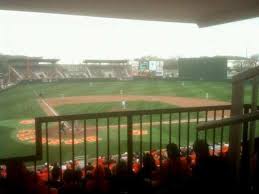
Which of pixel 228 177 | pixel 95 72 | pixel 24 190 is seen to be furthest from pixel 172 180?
pixel 95 72

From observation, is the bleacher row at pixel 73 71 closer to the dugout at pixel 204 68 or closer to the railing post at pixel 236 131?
the dugout at pixel 204 68

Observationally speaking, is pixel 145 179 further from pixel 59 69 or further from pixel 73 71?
pixel 73 71

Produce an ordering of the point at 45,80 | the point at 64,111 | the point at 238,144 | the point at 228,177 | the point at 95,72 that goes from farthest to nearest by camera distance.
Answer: the point at 95,72, the point at 45,80, the point at 64,111, the point at 228,177, the point at 238,144

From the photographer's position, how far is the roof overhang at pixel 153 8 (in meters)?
3.72

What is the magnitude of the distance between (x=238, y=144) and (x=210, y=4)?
7.75 feet

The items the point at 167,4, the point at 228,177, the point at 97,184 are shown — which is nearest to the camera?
the point at 228,177

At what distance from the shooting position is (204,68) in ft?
155

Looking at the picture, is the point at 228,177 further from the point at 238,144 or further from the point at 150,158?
the point at 150,158

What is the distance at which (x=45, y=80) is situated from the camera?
A: 43.2 m

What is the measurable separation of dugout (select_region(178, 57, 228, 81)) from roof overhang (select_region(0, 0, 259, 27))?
41.8 metres

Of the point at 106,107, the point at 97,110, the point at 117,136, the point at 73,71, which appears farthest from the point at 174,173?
the point at 73,71

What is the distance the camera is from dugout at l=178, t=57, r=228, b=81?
147 ft

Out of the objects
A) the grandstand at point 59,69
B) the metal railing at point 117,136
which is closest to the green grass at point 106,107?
the metal railing at point 117,136

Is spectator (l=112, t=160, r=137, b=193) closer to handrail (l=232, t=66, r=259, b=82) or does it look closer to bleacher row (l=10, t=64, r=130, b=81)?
handrail (l=232, t=66, r=259, b=82)
